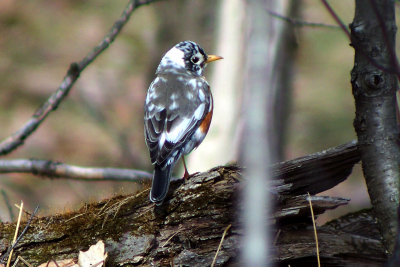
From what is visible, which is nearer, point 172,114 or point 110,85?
point 172,114

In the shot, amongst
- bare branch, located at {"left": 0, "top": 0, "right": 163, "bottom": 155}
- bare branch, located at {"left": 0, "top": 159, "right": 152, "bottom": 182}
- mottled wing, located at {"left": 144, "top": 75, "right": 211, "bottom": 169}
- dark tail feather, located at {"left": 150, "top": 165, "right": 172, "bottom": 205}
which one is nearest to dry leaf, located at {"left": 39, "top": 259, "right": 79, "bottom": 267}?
dark tail feather, located at {"left": 150, "top": 165, "right": 172, "bottom": 205}

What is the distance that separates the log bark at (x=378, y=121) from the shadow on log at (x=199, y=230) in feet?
0.93

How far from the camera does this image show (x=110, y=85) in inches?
513

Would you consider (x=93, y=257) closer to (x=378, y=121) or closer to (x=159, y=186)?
(x=159, y=186)

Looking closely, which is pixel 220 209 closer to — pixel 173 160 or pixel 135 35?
pixel 173 160

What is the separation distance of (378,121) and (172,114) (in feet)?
6.54

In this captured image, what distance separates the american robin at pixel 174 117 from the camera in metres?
4.59

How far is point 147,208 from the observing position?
12.5 feet

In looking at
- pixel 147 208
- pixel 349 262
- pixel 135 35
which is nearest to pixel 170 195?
pixel 147 208

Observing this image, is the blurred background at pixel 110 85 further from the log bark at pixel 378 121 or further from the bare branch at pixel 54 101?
the log bark at pixel 378 121

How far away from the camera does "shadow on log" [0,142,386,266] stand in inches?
142

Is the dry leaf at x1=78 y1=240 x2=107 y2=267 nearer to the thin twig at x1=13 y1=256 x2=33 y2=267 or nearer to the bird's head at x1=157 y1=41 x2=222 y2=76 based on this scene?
the thin twig at x1=13 y1=256 x2=33 y2=267

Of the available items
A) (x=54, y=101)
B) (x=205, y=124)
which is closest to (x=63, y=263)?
(x=205, y=124)

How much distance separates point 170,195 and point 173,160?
0.80m
